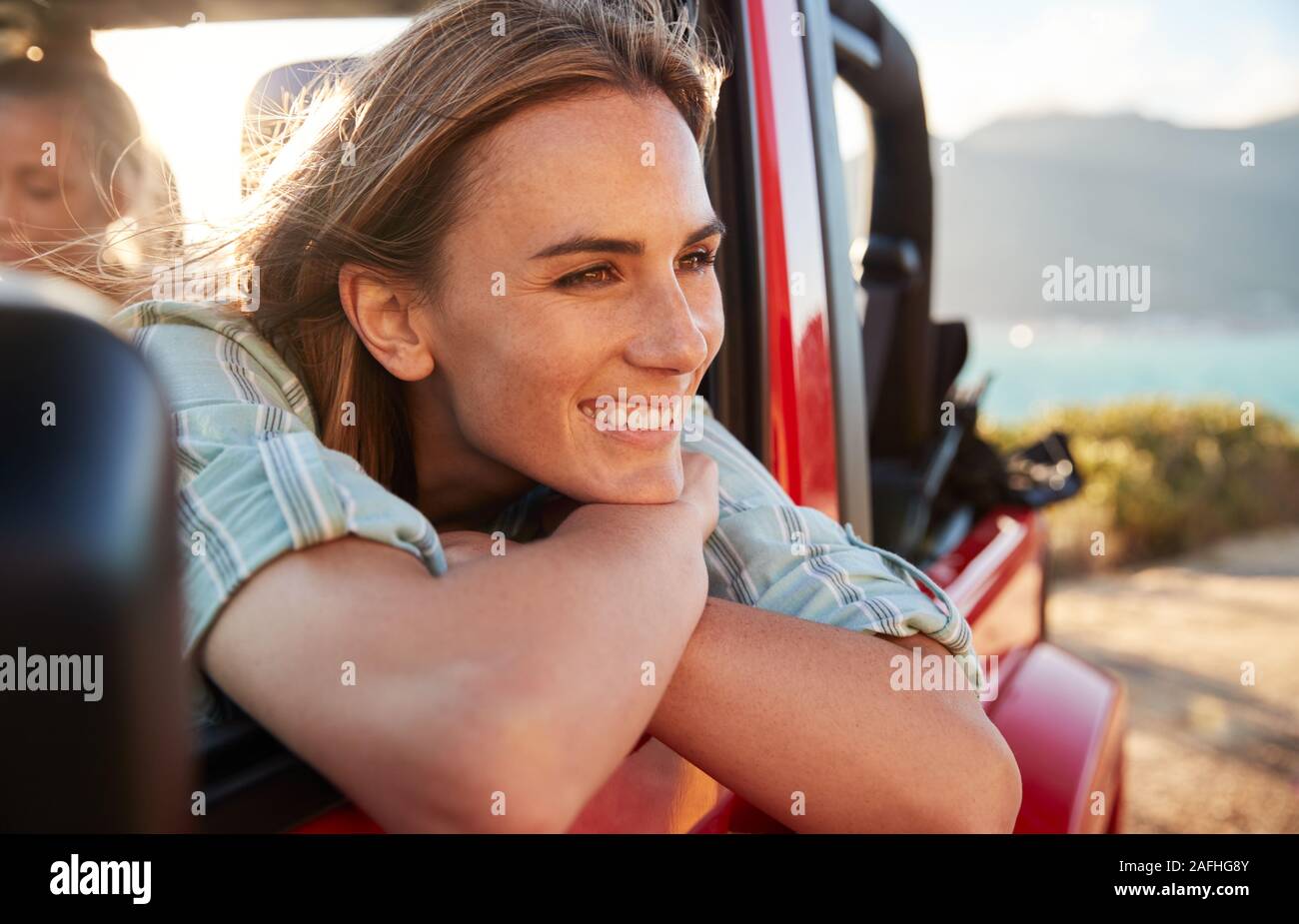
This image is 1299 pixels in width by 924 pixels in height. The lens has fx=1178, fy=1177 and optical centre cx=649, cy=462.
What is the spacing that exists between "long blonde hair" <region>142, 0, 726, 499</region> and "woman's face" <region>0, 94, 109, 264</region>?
878 mm

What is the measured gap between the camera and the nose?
1.38 meters

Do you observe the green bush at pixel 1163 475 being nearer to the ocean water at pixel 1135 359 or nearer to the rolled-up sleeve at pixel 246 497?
the rolled-up sleeve at pixel 246 497

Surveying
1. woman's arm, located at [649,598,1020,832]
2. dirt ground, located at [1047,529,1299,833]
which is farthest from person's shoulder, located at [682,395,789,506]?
dirt ground, located at [1047,529,1299,833]

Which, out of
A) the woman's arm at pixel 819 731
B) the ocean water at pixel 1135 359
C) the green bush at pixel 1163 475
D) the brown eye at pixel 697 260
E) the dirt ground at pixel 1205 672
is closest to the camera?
the woman's arm at pixel 819 731

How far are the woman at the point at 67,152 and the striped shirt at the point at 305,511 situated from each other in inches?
38.5

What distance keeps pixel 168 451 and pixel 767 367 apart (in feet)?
4.47

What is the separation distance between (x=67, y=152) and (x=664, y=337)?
1744 millimetres

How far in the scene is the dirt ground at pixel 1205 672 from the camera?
4910 millimetres

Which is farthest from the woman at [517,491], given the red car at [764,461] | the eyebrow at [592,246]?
the red car at [764,461]

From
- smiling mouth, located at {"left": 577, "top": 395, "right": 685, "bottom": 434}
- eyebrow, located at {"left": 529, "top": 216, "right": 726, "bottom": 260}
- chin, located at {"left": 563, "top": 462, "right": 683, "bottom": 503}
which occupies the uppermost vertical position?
eyebrow, located at {"left": 529, "top": 216, "right": 726, "bottom": 260}

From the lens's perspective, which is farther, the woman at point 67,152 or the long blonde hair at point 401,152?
the woman at point 67,152

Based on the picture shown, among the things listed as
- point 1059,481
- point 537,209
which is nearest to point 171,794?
point 537,209

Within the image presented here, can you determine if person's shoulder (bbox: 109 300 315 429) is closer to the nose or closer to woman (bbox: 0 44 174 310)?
the nose
